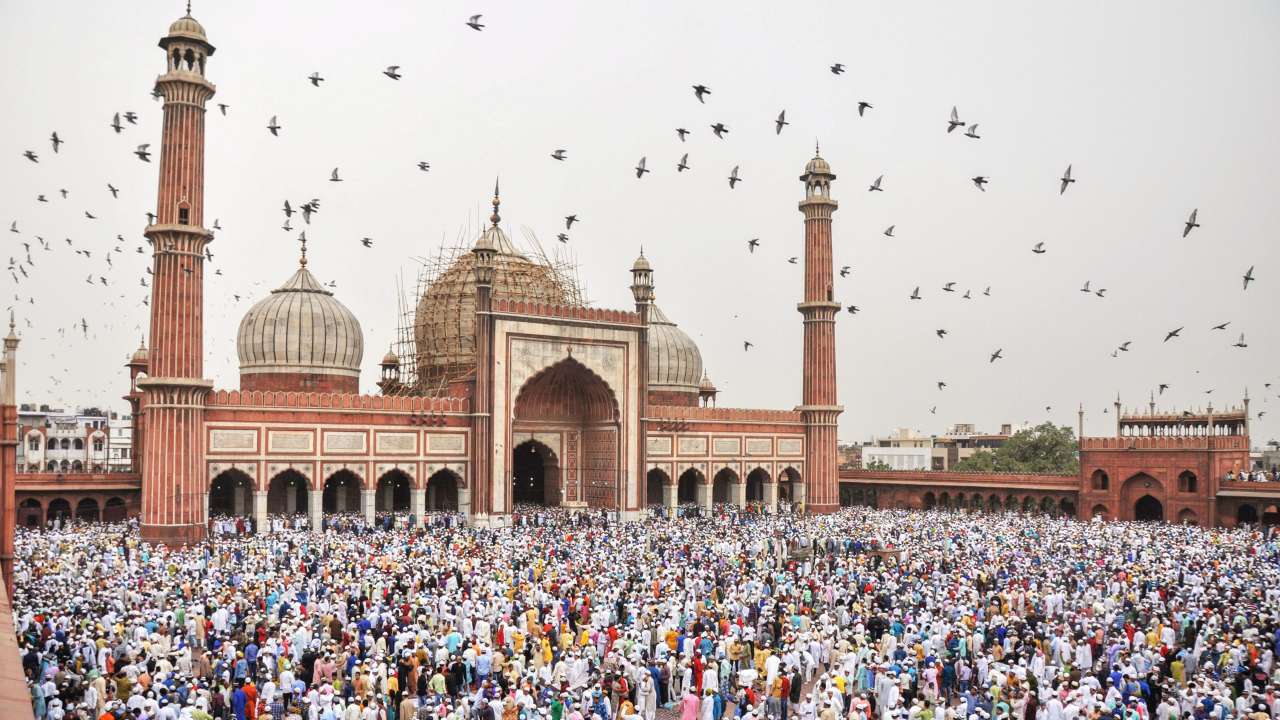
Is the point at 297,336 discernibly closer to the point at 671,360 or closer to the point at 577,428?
the point at 577,428

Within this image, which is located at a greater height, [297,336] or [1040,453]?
[297,336]

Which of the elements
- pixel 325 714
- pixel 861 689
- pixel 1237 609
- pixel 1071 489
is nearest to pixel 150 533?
pixel 325 714

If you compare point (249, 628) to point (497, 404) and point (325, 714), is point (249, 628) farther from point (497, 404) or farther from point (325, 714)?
point (497, 404)

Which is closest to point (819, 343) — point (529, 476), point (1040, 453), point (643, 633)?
point (529, 476)

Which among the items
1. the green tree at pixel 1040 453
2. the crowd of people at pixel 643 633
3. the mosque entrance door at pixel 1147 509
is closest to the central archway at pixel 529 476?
the crowd of people at pixel 643 633

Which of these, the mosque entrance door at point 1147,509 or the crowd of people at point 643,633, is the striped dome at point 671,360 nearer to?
the mosque entrance door at point 1147,509

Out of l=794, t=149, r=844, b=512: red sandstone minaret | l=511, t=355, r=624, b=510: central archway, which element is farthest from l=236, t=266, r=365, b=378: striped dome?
l=794, t=149, r=844, b=512: red sandstone minaret

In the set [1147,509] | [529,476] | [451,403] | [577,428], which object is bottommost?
[1147,509]
